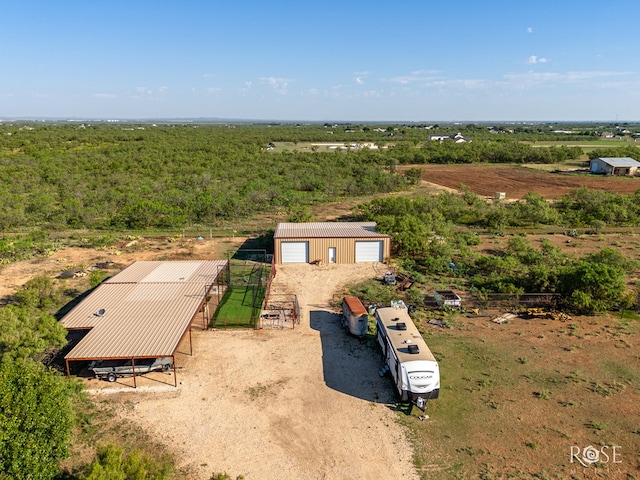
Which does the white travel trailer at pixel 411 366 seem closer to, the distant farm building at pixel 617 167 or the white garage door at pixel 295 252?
the white garage door at pixel 295 252

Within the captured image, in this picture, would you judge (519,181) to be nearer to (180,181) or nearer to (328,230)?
(328,230)

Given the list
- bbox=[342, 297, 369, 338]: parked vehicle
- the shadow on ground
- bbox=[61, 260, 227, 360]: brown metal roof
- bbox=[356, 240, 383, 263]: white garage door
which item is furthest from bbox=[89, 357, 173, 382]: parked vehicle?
bbox=[356, 240, 383, 263]: white garage door

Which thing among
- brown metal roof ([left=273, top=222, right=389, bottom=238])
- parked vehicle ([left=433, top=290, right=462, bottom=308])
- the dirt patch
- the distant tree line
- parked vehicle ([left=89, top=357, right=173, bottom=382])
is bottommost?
parked vehicle ([left=89, top=357, right=173, bottom=382])

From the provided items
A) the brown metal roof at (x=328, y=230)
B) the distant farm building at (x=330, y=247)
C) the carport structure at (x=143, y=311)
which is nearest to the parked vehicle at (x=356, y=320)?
the carport structure at (x=143, y=311)

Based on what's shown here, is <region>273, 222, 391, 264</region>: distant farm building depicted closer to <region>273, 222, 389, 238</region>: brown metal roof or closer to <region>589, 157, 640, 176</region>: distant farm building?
<region>273, 222, 389, 238</region>: brown metal roof

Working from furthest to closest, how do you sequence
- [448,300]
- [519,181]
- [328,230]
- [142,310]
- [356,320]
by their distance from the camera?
[519,181] → [328,230] → [448,300] → [356,320] → [142,310]

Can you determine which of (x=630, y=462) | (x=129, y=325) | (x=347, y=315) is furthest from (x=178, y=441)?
(x=630, y=462)

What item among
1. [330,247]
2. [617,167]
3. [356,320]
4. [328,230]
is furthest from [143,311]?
[617,167]
